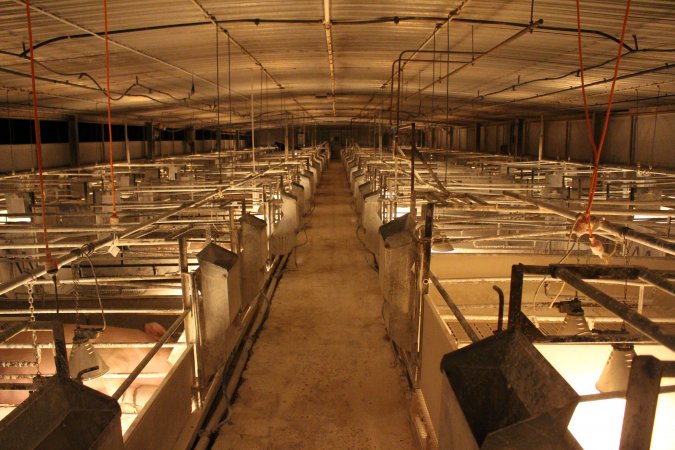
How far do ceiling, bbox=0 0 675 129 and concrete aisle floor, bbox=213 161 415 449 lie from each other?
2915 millimetres

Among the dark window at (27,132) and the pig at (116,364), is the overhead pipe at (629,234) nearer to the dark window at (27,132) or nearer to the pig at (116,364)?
the pig at (116,364)

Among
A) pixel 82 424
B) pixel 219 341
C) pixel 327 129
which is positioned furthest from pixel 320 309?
pixel 327 129

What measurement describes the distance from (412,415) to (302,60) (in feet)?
20.0

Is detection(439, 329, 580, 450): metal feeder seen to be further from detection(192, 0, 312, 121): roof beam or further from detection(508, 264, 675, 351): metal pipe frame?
detection(192, 0, 312, 121): roof beam

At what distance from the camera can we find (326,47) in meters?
7.50

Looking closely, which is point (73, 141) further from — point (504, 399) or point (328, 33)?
point (504, 399)

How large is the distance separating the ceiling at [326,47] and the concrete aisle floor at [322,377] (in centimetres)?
292

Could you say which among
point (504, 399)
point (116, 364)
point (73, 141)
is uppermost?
point (73, 141)

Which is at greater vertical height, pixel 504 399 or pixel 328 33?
pixel 328 33

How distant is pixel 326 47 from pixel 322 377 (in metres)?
4.52

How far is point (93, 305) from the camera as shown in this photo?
20.2 feet

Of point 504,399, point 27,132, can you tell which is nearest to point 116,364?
point 504,399

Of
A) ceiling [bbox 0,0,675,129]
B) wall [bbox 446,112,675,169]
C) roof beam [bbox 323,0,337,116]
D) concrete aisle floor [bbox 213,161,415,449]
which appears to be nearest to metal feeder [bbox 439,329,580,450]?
concrete aisle floor [bbox 213,161,415,449]

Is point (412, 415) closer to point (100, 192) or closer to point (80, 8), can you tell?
point (80, 8)
